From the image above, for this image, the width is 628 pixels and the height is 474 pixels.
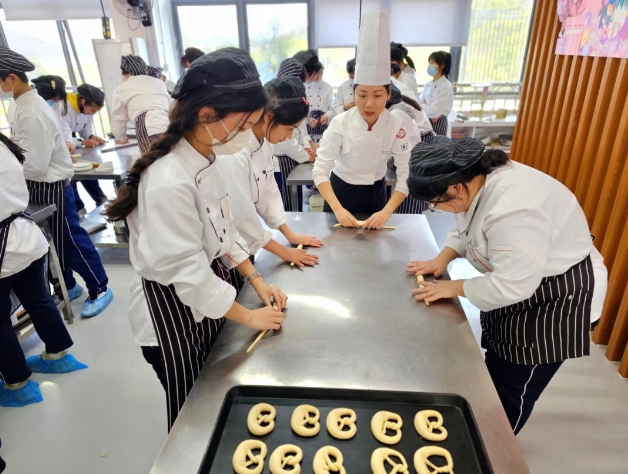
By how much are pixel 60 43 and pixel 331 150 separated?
16.8 feet

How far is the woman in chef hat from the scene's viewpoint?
1.65 meters

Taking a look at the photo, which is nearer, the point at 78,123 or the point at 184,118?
the point at 184,118

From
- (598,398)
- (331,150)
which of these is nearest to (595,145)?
(598,398)

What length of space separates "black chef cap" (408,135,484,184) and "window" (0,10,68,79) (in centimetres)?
585

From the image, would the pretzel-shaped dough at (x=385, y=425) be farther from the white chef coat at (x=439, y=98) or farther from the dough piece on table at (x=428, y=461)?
the white chef coat at (x=439, y=98)

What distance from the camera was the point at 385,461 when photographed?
0.74m

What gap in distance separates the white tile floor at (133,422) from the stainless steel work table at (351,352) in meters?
0.87

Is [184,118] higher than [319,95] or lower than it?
higher

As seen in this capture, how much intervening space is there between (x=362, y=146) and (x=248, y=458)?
140 centimetres

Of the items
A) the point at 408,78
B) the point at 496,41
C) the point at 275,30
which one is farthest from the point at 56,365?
the point at 496,41

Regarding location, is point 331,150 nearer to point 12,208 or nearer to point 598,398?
point 12,208

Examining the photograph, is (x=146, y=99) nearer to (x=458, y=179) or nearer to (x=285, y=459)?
(x=458, y=179)

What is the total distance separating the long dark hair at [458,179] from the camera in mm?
960

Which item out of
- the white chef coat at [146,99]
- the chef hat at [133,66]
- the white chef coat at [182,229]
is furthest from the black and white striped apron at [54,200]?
the white chef coat at [182,229]
